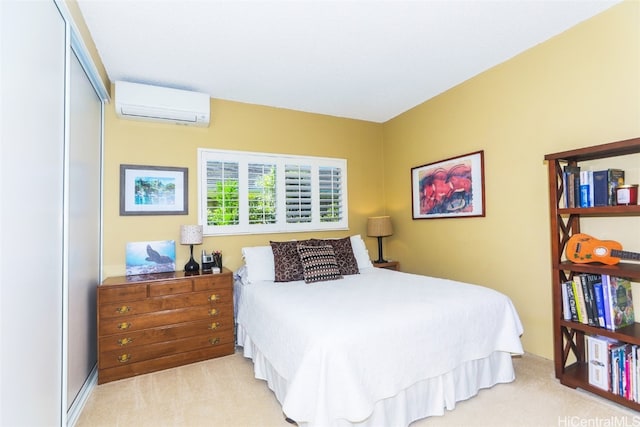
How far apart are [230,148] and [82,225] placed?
164cm

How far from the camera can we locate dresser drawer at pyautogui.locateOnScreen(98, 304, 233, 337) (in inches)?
98.2

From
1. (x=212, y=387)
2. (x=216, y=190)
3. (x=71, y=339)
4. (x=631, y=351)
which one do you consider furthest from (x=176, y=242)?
(x=631, y=351)

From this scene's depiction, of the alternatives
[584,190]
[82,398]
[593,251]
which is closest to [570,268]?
[593,251]

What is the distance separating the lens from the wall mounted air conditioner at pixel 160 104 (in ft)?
9.52

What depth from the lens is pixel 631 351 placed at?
193 cm

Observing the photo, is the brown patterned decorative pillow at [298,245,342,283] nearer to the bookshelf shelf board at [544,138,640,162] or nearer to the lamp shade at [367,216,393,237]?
the lamp shade at [367,216,393,237]

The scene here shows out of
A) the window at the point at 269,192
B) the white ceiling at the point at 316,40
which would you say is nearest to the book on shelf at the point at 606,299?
the white ceiling at the point at 316,40

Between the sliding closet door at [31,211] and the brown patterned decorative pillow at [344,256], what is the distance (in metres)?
2.15

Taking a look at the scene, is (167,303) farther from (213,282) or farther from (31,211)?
(31,211)

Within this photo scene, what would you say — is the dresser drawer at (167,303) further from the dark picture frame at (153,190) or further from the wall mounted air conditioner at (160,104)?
the wall mounted air conditioner at (160,104)

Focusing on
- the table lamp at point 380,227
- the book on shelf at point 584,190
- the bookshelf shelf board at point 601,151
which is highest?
the bookshelf shelf board at point 601,151

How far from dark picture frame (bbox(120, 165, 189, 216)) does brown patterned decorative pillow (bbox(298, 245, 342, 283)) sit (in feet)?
4.49

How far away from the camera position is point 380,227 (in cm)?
398

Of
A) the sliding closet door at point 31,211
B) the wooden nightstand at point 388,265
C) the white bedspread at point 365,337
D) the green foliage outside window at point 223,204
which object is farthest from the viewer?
the wooden nightstand at point 388,265
